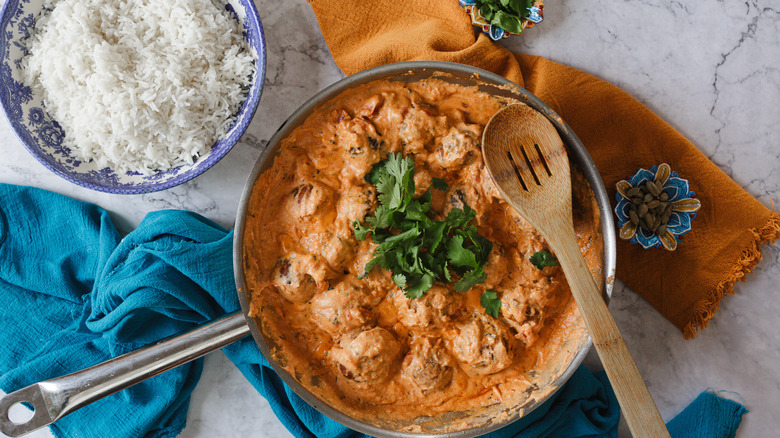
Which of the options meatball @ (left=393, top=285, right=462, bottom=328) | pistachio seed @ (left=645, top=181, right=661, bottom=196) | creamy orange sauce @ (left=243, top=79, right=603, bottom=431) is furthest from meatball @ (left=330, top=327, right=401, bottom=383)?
pistachio seed @ (left=645, top=181, right=661, bottom=196)

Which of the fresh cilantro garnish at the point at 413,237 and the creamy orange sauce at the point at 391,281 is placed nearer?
the fresh cilantro garnish at the point at 413,237

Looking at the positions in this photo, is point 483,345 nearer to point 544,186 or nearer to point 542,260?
point 542,260

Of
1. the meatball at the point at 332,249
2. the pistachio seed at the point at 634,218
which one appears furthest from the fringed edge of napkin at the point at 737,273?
the meatball at the point at 332,249

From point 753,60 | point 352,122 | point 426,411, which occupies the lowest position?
point 426,411

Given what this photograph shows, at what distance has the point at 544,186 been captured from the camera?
254cm

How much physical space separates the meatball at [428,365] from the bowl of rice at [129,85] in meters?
1.38

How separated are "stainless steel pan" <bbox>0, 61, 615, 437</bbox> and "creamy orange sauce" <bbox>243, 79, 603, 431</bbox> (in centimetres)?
8

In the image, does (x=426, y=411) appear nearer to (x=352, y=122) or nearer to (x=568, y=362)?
(x=568, y=362)

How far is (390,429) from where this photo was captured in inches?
105

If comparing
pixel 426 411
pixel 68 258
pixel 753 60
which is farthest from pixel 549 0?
pixel 68 258

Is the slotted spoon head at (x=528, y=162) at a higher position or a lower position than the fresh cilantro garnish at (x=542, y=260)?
higher

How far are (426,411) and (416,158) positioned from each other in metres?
1.28

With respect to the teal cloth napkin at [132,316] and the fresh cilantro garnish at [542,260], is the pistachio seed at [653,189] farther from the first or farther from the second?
the teal cloth napkin at [132,316]

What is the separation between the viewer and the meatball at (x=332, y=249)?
2.56 meters
